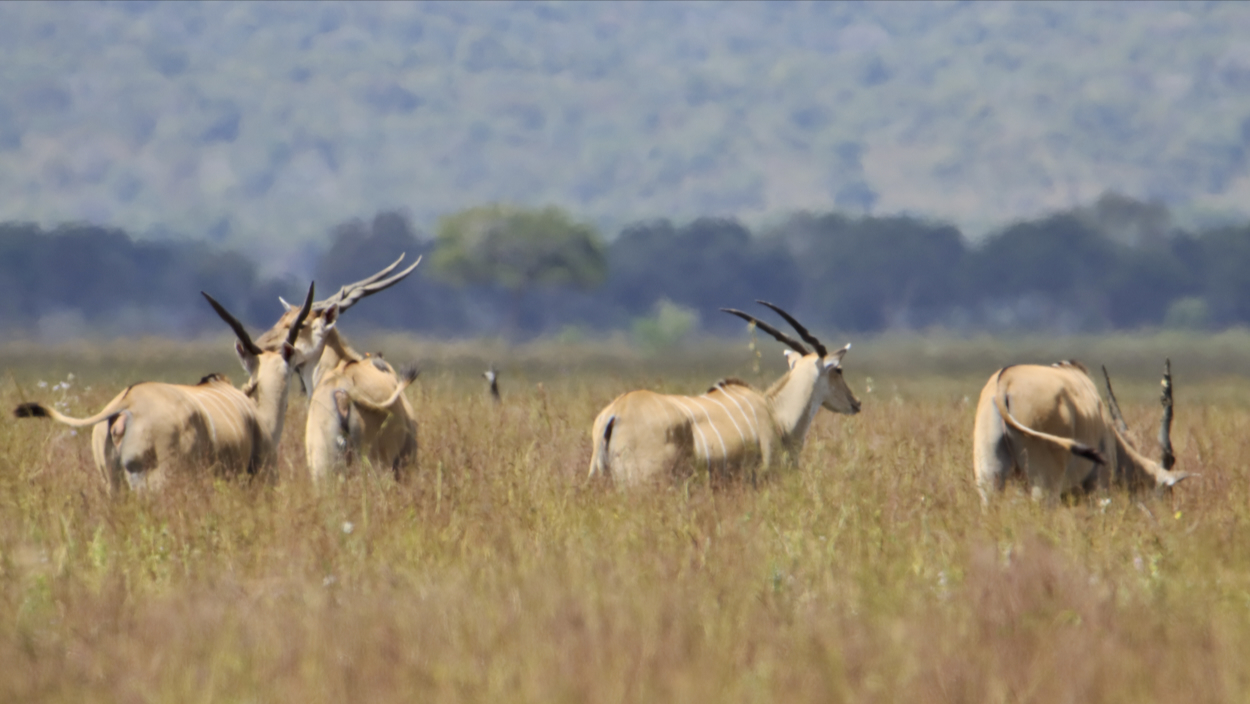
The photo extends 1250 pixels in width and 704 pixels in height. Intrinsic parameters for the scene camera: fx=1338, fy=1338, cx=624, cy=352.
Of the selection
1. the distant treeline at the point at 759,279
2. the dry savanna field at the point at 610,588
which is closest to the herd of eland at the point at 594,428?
the dry savanna field at the point at 610,588

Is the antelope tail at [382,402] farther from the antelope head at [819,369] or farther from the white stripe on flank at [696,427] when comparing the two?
the antelope head at [819,369]

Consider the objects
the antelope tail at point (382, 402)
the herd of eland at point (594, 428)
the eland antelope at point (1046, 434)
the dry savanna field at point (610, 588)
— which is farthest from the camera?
the antelope tail at point (382, 402)

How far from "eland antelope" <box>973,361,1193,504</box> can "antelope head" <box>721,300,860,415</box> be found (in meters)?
1.60

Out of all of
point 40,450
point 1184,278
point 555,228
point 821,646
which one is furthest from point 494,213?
point 821,646

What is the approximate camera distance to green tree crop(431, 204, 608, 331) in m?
62.2

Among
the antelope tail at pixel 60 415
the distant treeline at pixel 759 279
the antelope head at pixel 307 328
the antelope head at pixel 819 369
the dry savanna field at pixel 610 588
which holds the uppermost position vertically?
the distant treeline at pixel 759 279

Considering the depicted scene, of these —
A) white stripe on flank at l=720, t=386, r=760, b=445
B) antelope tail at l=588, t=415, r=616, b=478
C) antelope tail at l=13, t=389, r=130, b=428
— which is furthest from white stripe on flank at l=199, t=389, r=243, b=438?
white stripe on flank at l=720, t=386, r=760, b=445

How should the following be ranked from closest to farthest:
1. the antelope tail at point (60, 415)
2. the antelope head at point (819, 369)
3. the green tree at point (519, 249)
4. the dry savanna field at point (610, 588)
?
the dry savanna field at point (610, 588) < the antelope tail at point (60, 415) < the antelope head at point (819, 369) < the green tree at point (519, 249)

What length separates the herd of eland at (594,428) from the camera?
253 inches

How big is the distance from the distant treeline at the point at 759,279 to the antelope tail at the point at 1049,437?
27292 mm

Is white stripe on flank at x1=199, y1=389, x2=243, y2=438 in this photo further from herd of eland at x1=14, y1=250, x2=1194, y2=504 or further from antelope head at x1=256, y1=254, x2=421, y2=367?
antelope head at x1=256, y1=254, x2=421, y2=367

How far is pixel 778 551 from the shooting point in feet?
17.4

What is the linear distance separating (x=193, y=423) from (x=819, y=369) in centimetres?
398

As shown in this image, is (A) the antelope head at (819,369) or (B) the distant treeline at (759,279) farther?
(B) the distant treeline at (759,279)
